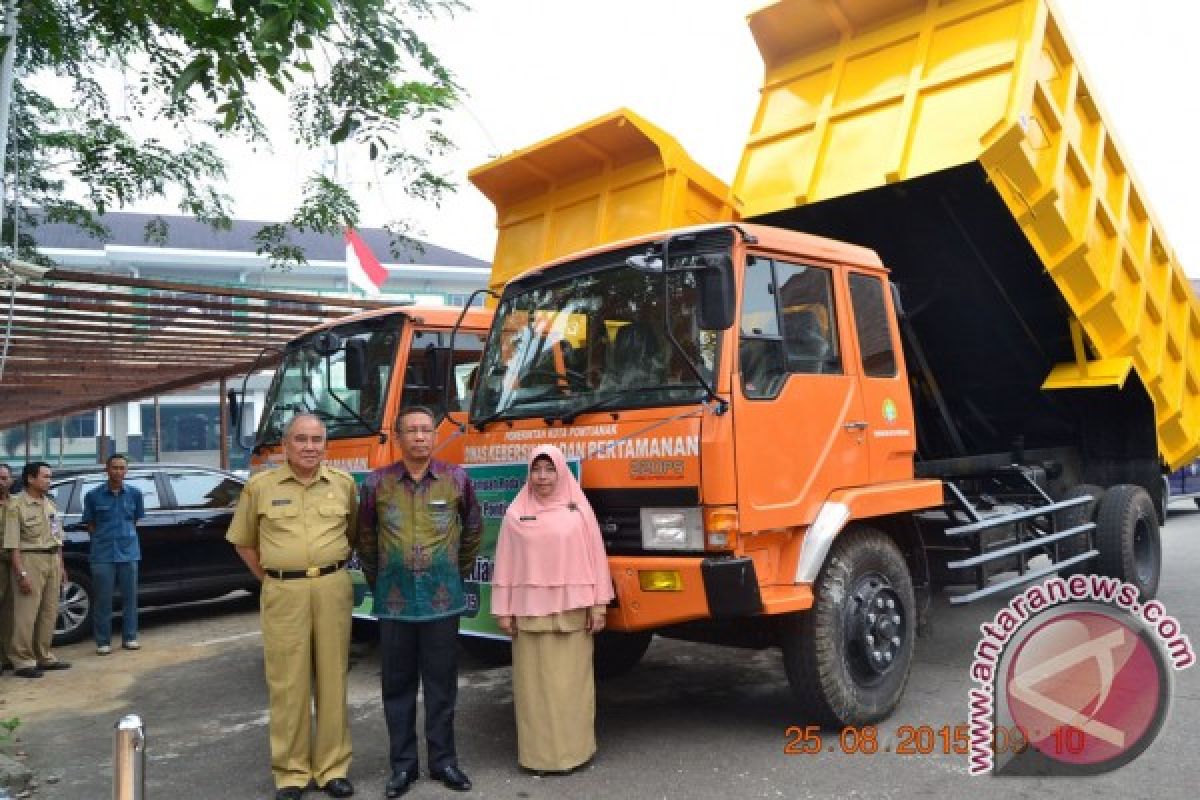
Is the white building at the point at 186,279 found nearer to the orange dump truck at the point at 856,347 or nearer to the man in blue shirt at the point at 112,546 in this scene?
the man in blue shirt at the point at 112,546

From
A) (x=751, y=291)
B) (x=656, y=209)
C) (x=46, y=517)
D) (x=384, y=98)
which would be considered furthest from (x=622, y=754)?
(x=46, y=517)

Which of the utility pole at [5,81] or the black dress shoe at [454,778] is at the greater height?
the utility pole at [5,81]

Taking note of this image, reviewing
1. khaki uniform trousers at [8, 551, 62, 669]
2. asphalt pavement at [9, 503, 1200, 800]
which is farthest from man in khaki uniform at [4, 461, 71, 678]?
asphalt pavement at [9, 503, 1200, 800]

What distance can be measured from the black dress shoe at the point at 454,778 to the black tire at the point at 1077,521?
4261 millimetres

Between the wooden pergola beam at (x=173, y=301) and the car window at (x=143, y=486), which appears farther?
the wooden pergola beam at (x=173, y=301)

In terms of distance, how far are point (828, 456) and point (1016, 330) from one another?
2.70 meters

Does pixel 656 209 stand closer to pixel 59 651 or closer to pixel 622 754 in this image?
pixel 622 754

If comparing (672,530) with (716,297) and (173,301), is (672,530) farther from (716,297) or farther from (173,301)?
(173,301)

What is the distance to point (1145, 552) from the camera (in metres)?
6.89

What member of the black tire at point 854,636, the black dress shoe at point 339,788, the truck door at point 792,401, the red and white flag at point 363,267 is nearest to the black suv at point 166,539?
the black dress shoe at point 339,788

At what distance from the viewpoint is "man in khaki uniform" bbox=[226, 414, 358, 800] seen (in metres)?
3.81

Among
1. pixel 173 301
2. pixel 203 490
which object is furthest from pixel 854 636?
pixel 173 301

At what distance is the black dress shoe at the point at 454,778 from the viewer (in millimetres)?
3803

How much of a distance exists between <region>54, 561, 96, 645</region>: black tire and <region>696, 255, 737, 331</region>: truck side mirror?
6.17 meters
